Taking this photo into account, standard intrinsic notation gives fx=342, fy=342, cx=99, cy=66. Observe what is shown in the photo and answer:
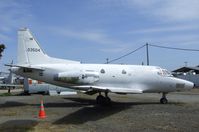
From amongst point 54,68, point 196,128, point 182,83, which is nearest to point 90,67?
point 54,68

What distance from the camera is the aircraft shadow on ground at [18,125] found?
12700 millimetres

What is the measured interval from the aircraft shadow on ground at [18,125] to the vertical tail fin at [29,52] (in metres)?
8.61

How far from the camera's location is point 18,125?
13.7 meters

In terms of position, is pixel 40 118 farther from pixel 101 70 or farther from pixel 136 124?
pixel 101 70

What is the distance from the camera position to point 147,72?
78.5ft

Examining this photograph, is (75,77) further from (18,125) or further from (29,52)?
(18,125)

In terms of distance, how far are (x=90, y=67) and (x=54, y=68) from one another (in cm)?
245

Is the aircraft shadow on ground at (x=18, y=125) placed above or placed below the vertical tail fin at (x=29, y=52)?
below

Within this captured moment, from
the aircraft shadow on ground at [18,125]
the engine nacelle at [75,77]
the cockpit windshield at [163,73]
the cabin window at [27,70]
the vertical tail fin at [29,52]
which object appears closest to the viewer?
the aircraft shadow on ground at [18,125]

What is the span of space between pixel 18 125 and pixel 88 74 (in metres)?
9.39

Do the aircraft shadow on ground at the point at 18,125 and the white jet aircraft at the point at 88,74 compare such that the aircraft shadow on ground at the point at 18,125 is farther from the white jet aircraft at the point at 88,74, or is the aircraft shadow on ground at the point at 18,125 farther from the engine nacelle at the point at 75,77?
the white jet aircraft at the point at 88,74

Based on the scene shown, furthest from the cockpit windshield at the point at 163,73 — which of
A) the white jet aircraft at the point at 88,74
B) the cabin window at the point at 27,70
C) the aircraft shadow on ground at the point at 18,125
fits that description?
the aircraft shadow on ground at the point at 18,125

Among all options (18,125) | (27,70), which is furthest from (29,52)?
(18,125)

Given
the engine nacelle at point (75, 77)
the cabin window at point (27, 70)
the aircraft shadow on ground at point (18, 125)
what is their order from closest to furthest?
1. the aircraft shadow on ground at point (18, 125)
2. the engine nacelle at point (75, 77)
3. the cabin window at point (27, 70)
